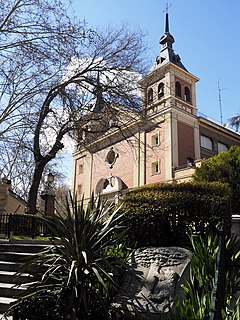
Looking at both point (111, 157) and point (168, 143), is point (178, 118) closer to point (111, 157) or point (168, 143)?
point (168, 143)

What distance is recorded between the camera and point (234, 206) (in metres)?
15.0

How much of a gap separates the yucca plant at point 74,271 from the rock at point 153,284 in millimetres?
248

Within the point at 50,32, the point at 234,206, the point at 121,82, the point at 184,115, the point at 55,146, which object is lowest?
the point at 234,206

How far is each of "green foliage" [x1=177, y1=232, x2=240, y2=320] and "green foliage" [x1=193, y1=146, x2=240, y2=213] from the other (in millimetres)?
11810

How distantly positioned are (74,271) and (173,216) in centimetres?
264

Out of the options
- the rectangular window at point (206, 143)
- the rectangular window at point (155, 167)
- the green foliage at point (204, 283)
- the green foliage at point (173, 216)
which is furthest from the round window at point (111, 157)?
the green foliage at point (204, 283)

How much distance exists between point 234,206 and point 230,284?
11494mm

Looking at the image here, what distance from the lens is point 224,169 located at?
54.9 feet

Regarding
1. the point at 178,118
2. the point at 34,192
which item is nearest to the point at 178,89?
the point at 178,118

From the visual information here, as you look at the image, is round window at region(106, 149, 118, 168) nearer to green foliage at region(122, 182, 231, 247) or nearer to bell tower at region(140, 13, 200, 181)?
bell tower at region(140, 13, 200, 181)

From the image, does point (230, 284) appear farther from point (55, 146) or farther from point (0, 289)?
point (55, 146)

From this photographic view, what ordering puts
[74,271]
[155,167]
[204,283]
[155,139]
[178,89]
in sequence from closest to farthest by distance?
1. [74,271]
2. [204,283]
3. [155,167]
4. [155,139]
5. [178,89]

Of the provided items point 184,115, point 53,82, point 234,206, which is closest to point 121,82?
point 53,82

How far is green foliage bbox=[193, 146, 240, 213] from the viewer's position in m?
16.2
